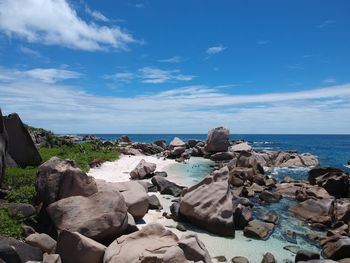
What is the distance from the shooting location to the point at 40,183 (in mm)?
13195

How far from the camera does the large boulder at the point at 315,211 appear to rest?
57.5ft

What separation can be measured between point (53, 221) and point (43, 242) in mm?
1072

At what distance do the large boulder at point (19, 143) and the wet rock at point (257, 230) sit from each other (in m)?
13.2

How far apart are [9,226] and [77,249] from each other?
2531 mm

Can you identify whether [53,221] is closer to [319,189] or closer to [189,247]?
[189,247]

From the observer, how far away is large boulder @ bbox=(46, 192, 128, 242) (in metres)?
11.3

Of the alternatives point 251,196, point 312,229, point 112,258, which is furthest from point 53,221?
point 251,196

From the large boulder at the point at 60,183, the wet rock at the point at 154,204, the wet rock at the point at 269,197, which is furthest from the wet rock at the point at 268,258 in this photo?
the wet rock at the point at 269,197

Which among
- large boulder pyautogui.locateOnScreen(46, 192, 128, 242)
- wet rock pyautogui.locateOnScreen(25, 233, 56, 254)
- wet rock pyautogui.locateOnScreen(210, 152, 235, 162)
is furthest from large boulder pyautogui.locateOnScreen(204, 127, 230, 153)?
wet rock pyautogui.locateOnScreen(25, 233, 56, 254)

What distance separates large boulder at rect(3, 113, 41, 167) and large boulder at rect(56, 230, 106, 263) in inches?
477

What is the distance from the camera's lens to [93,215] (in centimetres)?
1162

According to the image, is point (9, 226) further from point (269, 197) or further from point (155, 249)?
point (269, 197)

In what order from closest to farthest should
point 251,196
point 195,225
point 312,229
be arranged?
point 195,225 → point 312,229 → point 251,196

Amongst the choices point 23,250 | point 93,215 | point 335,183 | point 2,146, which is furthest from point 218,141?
point 23,250
